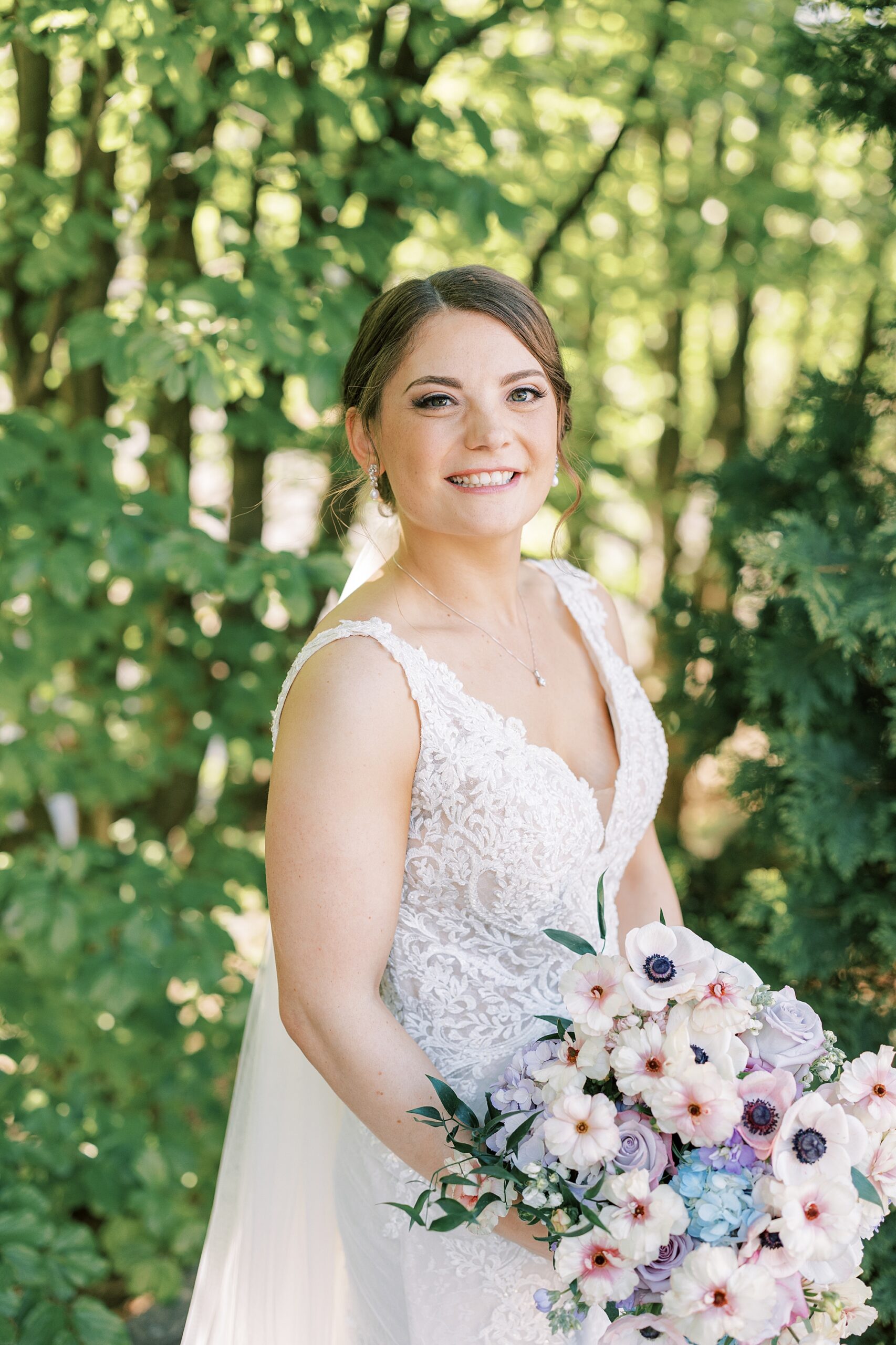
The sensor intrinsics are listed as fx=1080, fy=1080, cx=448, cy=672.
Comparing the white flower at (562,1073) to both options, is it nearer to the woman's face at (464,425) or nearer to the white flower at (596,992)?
the white flower at (596,992)

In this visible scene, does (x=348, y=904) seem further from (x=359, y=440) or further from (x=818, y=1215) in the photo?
(x=359, y=440)

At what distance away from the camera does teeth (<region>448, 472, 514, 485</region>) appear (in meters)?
1.71

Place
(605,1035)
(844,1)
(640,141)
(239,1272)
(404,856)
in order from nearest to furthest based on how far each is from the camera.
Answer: (605,1035)
(404,856)
(239,1272)
(844,1)
(640,141)

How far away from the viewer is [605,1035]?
1.30 m

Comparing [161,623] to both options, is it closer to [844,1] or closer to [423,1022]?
[423,1022]

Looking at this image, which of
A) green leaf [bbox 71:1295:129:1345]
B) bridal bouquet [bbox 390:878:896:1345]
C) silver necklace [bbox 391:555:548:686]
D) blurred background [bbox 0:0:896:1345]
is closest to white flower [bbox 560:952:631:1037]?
bridal bouquet [bbox 390:878:896:1345]

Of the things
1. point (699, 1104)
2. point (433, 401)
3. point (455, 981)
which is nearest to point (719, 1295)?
point (699, 1104)

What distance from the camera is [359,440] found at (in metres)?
1.90

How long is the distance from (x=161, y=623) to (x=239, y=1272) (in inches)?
65.6

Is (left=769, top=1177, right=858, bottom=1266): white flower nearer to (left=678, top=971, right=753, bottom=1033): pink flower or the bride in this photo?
(left=678, top=971, right=753, bottom=1033): pink flower

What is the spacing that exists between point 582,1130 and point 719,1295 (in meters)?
0.21

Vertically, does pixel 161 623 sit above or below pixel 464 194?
below

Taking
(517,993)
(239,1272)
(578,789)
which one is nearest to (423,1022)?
(517,993)

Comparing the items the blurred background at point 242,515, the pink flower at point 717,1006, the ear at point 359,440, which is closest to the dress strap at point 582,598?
the blurred background at point 242,515
